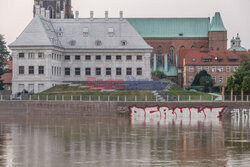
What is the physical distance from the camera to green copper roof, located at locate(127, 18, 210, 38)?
168750 mm

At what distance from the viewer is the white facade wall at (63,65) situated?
4190 inches

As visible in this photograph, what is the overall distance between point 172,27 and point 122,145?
13009 cm

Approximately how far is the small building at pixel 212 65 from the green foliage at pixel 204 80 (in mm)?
9932

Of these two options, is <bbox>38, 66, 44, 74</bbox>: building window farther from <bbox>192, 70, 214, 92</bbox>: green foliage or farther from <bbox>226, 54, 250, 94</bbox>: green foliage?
<bbox>192, 70, 214, 92</bbox>: green foliage

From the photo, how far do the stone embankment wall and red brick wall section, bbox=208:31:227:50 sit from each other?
82.7 meters

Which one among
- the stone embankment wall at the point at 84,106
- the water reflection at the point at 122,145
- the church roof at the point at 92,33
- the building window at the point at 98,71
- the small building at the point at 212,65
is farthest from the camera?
the small building at the point at 212,65

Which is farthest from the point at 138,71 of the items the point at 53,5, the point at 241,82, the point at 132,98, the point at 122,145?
the point at 122,145

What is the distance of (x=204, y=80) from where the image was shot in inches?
5325

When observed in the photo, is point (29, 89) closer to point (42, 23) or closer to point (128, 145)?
point (42, 23)

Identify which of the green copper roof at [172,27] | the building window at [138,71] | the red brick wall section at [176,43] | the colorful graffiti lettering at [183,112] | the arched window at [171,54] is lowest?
the colorful graffiti lettering at [183,112]

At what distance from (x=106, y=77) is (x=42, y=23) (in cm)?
1716

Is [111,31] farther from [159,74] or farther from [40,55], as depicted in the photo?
[159,74]

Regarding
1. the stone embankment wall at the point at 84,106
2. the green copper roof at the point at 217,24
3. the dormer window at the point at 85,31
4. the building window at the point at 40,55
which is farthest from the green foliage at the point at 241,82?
the green copper roof at the point at 217,24

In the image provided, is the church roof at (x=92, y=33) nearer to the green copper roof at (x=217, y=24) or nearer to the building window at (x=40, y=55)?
the building window at (x=40, y=55)
